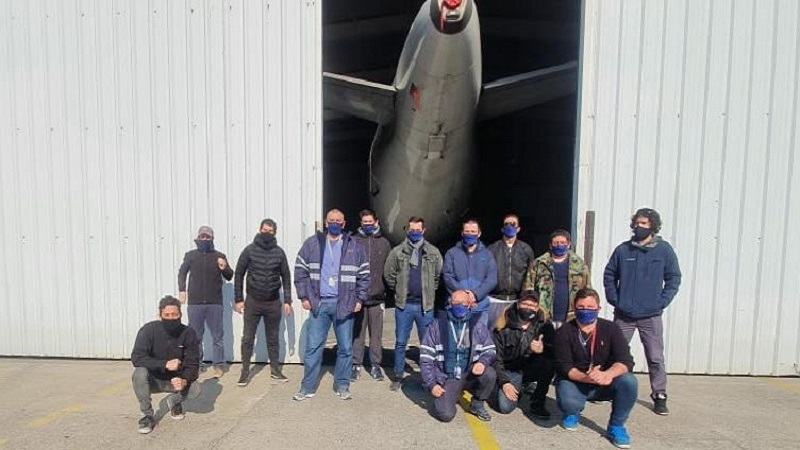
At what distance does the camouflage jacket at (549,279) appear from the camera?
452 cm

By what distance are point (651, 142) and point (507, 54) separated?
951 centimetres

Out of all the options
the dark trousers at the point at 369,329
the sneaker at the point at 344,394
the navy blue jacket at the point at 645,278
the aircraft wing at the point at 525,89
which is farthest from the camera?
the aircraft wing at the point at 525,89

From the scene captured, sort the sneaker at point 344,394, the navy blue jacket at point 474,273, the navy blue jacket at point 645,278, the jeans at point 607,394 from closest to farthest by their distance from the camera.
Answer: the jeans at point 607,394 < the navy blue jacket at point 645,278 < the sneaker at point 344,394 < the navy blue jacket at point 474,273

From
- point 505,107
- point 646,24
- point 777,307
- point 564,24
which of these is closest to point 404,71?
point 505,107

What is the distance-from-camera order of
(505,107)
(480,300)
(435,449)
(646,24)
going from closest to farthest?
1. (435,449)
2. (480,300)
3. (646,24)
4. (505,107)

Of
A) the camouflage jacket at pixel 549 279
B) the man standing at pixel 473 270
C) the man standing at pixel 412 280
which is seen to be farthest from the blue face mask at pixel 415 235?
the camouflage jacket at pixel 549 279

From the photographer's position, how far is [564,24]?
41.7ft

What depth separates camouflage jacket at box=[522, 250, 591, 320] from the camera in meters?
4.52

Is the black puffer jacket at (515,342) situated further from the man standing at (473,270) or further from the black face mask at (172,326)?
the black face mask at (172,326)

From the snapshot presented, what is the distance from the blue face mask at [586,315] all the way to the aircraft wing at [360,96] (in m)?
4.20

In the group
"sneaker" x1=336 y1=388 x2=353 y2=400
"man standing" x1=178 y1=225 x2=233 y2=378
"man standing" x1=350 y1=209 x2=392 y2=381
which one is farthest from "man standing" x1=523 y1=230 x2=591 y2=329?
"man standing" x1=178 y1=225 x2=233 y2=378

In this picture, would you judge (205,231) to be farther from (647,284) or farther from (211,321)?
(647,284)

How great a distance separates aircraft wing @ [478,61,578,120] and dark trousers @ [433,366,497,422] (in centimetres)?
420

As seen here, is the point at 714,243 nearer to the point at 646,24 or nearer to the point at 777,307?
the point at 777,307
